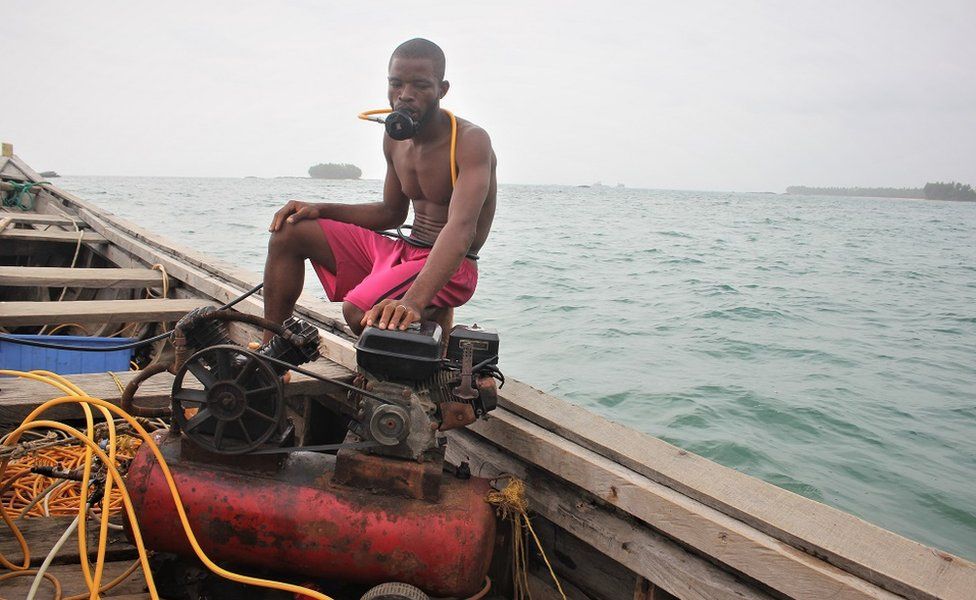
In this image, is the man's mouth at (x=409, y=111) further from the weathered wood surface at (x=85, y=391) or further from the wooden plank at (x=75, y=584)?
the wooden plank at (x=75, y=584)

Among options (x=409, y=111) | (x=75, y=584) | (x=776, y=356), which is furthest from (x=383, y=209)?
(x=776, y=356)

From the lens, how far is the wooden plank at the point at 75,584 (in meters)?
1.88

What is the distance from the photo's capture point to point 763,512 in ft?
5.59

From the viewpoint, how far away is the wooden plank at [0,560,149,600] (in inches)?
74.1

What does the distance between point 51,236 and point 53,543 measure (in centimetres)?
475

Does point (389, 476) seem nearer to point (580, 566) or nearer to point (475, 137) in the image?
point (580, 566)

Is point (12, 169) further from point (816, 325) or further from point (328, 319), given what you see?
point (816, 325)

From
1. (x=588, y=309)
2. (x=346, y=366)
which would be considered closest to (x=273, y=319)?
(x=346, y=366)

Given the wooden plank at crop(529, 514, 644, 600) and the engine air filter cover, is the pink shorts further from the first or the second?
the wooden plank at crop(529, 514, 644, 600)

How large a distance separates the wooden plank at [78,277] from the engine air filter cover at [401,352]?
135 inches

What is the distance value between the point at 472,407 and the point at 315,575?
64 cm

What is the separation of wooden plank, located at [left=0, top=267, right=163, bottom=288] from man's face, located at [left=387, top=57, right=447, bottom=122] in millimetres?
3008

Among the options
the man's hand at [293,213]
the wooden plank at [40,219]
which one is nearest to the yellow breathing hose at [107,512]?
the man's hand at [293,213]

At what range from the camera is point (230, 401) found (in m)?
1.84
